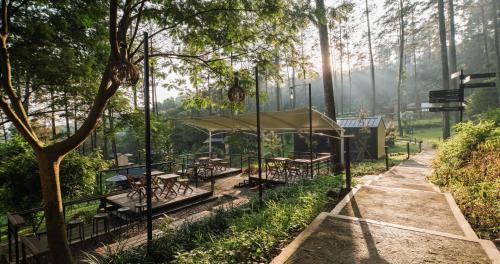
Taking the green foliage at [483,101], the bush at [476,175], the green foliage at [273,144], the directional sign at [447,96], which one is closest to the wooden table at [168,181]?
the bush at [476,175]

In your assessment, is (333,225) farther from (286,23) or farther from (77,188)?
(77,188)

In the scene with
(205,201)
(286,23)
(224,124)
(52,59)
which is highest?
(286,23)

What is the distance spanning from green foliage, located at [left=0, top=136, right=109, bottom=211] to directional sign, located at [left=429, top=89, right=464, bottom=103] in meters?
13.7

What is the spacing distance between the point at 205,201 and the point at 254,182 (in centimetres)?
284

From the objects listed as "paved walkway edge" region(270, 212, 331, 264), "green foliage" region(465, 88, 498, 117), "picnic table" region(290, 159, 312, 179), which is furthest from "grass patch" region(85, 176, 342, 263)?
"green foliage" region(465, 88, 498, 117)

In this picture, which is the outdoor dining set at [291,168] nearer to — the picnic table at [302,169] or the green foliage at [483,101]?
the picnic table at [302,169]

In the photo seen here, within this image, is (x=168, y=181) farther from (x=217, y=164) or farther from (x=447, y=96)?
(x=447, y=96)

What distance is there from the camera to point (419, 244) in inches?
158

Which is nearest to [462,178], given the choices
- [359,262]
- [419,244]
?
[419,244]

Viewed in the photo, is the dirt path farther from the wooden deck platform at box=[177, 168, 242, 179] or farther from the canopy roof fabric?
the wooden deck platform at box=[177, 168, 242, 179]

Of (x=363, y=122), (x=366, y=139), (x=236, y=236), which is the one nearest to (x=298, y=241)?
(x=236, y=236)

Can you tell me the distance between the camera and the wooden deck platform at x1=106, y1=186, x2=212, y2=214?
8380 mm

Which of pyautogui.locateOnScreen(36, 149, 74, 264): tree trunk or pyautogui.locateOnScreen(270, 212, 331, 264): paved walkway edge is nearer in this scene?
pyautogui.locateOnScreen(270, 212, 331, 264): paved walkway edge

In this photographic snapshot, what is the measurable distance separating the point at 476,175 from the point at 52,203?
29.1 feet
